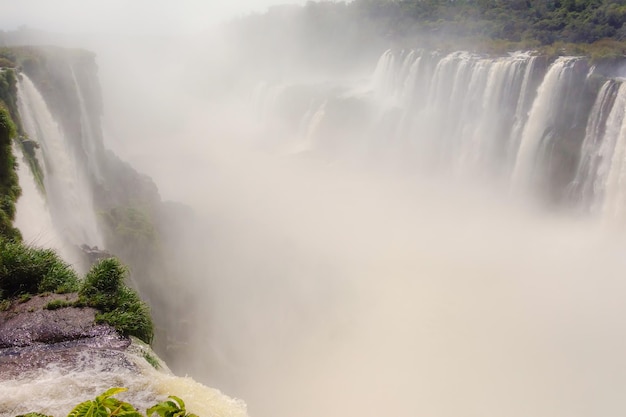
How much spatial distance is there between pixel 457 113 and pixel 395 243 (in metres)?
13.5

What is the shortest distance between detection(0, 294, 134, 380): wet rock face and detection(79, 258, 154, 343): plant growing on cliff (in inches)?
6.2

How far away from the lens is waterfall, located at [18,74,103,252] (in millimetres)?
14539

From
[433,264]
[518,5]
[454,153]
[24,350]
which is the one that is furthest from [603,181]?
[518,5]

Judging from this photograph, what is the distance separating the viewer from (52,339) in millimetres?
6203

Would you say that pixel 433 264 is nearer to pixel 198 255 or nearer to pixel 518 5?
pixel 198 255

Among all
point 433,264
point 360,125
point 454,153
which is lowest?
point 433,264

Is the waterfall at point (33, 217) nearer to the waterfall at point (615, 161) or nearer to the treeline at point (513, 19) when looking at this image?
the waterfall at point (615, 161)

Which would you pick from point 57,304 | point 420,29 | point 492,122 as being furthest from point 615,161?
point 420,29

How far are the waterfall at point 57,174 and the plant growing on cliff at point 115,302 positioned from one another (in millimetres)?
7022

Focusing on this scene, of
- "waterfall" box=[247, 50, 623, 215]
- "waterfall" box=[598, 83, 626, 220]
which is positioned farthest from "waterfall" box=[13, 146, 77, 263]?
"waterfall" box=[247, 50, 623, 215]

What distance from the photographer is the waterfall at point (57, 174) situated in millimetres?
14539

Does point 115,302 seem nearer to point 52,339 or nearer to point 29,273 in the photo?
point 52,339

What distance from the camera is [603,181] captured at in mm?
21312

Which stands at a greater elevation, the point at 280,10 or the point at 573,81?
the point at 280,10
